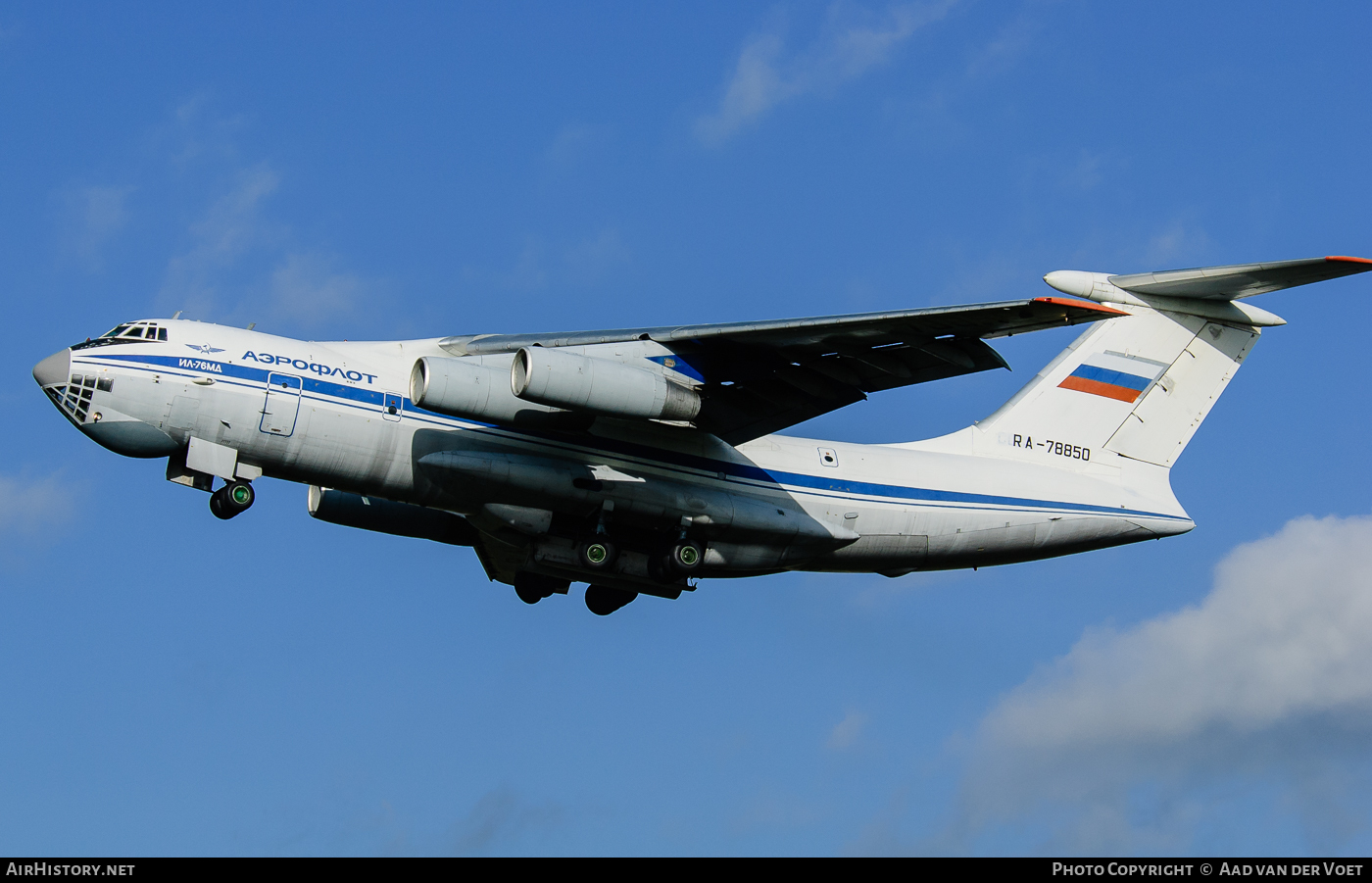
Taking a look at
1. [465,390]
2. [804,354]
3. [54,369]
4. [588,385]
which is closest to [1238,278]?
[804,354]

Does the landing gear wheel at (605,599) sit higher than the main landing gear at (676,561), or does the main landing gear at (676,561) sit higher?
the landing gear wheel at (605,599)

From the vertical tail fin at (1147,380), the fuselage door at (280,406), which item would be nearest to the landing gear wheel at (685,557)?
the fuselage door at (280,406)

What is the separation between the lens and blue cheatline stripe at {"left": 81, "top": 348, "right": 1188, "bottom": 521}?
460 inches

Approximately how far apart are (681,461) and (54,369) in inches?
199

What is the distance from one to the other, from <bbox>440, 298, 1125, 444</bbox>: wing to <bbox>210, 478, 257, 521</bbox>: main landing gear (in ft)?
6.64

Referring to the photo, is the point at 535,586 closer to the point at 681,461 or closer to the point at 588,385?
the point at 681,461

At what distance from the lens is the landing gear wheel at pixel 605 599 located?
1469cm

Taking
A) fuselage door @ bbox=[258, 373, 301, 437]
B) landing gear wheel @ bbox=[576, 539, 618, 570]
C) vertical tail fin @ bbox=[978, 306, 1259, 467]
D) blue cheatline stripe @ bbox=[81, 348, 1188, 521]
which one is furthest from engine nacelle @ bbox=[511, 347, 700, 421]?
vertical tail fin @ bbox=[978, 306, 1259, 467]

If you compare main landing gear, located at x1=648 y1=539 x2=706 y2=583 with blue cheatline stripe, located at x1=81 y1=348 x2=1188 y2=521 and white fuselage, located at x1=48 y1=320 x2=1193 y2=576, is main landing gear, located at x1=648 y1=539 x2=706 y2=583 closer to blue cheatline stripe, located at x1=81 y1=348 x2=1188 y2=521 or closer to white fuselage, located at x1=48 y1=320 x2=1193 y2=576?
white fuselage, located at x1=48 y1=320 x2=1193 y2=576

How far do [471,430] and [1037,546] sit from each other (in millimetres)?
5552

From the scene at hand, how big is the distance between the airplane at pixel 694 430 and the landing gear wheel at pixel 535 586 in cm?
2

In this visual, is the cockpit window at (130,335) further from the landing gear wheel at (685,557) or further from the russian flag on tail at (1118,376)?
the russian flag on tail at (1118,376)

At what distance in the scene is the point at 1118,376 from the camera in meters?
15.1
